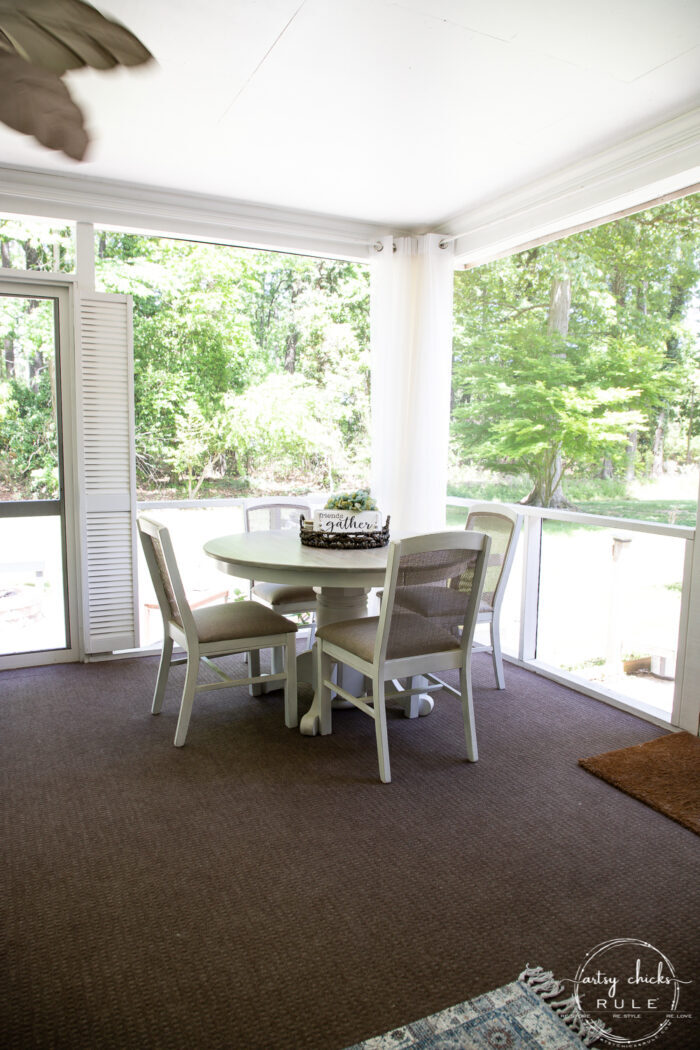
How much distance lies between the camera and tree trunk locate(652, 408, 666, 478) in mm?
3512

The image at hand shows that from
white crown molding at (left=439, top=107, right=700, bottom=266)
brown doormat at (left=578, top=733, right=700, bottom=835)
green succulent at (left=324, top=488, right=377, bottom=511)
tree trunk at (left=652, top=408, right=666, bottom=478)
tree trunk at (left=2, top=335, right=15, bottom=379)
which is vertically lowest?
brown doormat at (left=578, top=733, right=700, bottom=835)

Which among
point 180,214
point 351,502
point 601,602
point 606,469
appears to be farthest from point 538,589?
point 180,214

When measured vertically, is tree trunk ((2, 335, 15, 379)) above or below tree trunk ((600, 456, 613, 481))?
above

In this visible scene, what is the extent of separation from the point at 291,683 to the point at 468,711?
0.79 meters

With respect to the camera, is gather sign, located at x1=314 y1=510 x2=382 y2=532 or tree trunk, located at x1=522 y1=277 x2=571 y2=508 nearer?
gather sign, located at x1=314 y1=510 x2=382 y2=532

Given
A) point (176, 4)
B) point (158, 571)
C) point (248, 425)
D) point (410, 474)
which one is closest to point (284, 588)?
point (158, 571)

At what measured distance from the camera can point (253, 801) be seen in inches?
96.0

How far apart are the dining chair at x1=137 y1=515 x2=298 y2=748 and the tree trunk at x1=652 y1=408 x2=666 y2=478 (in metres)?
2.01

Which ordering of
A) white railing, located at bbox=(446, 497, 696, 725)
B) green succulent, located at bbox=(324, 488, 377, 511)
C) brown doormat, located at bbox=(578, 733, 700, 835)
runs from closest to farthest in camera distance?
brown doormat, located at bbox=(578, 733, 700, 835) < white railing, located at bbox=(446, 497, 696, 725) < green succulent, located at bbox=(324, 488, 377, 511)

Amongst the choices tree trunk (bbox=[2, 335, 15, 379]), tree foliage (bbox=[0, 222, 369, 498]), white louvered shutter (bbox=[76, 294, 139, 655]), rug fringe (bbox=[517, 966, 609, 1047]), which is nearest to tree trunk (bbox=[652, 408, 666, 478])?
rug fringe (bbox=[517, 966, 609, 1047])

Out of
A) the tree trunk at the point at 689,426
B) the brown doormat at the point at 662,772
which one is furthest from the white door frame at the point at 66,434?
the tree trunk at the point at 689,426

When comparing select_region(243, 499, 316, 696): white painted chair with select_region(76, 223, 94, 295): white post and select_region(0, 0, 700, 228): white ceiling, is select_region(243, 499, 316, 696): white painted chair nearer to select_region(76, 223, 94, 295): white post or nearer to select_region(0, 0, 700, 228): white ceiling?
select_region(76, 223, 94, 295): white post

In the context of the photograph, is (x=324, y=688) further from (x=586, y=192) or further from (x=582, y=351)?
(x=582, y=351)

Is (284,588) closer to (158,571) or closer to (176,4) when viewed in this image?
(158,571)
